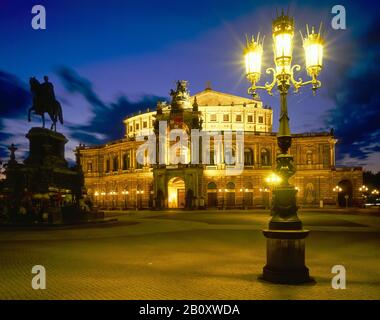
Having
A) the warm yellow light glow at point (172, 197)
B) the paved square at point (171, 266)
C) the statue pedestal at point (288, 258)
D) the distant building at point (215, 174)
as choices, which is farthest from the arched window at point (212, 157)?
the statue pedestal at point (288, 258)

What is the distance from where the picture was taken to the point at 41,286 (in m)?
10.1

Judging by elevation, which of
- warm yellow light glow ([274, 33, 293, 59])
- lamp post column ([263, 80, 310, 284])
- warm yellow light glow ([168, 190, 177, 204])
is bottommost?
warm yellow light glow ([168, 190, 177, 204])

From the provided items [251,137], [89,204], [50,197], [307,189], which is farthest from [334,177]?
[50,197]

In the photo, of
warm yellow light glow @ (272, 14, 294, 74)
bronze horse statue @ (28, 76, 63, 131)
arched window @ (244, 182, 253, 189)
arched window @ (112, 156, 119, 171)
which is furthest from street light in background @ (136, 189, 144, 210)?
warm yellow light glow @ (272, 14, 294, 74)

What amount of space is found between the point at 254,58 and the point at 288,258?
5.96 m

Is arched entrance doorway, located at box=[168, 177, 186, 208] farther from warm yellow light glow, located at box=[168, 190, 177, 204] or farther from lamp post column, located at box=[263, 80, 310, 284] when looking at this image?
lamp post column, located at box=[263, 80, 310, 284]

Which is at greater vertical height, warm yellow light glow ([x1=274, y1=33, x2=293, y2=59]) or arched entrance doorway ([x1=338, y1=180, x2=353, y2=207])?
warm yellow light glow ([x1=274, y1=33, x2=293, y2=59])

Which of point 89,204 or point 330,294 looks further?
point 89,204

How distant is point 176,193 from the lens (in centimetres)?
8088

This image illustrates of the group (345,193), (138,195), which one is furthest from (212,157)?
(345,193)

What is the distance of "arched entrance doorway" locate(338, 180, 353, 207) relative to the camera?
85581 millimetres

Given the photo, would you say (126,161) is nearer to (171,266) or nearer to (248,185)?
(248,185)

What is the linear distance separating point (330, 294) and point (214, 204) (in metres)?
71.4
